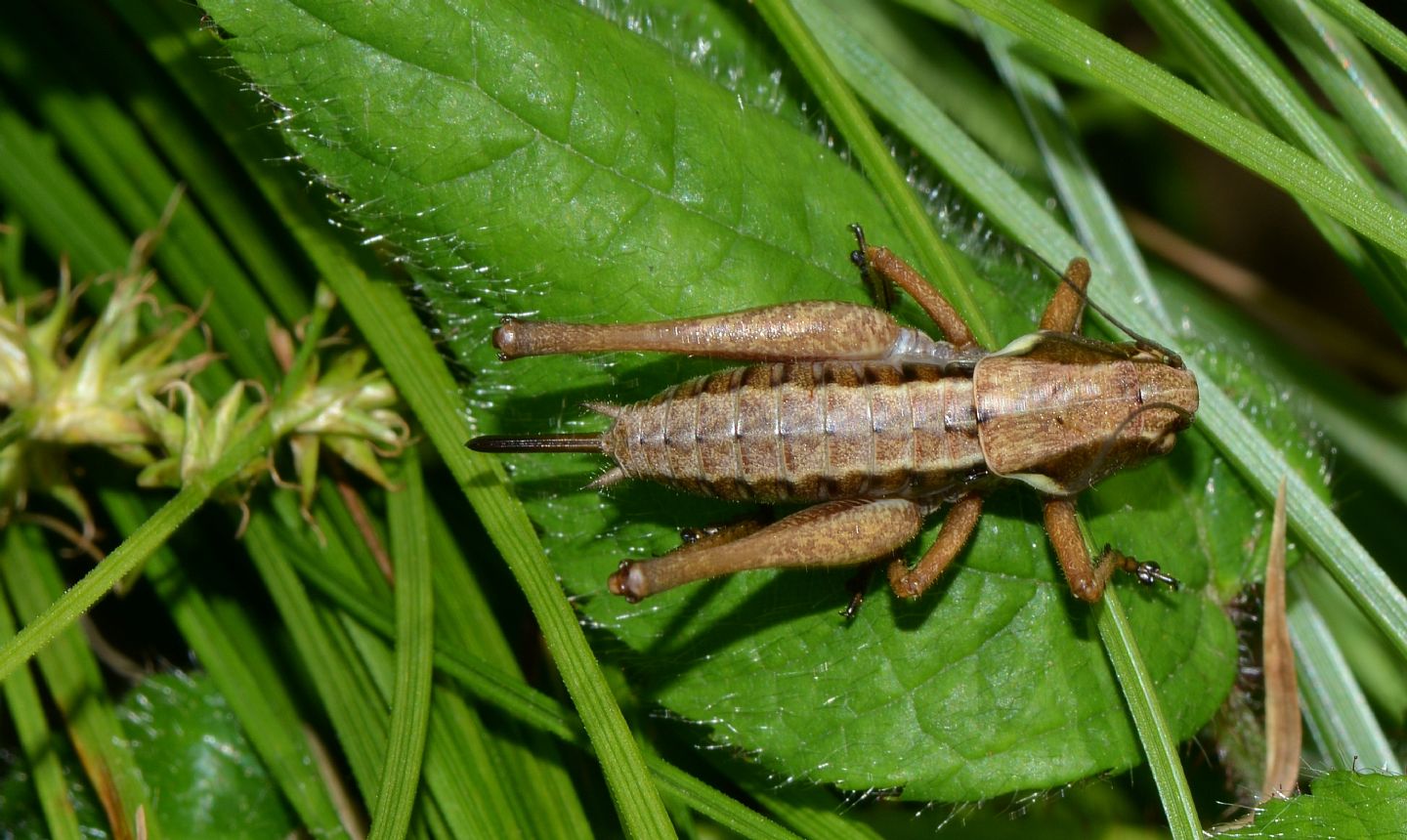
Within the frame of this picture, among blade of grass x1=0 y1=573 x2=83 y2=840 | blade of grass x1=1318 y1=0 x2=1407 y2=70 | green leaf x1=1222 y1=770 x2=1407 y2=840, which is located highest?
blade of grass x1=1318 y1=0 x2=1407 y2=70

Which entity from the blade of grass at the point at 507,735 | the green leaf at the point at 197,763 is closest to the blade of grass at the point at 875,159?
the blade of grass at the point at 507,735

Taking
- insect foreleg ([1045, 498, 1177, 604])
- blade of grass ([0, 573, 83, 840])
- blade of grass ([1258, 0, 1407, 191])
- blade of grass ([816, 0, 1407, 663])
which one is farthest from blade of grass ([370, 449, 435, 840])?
blade of grass ([1258, 0, 1407, 191])

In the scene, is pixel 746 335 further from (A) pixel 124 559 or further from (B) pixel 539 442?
(A) pixel 124 559

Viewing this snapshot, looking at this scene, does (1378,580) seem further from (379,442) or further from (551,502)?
(379,442)

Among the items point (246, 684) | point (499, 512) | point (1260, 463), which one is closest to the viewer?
point (499, 512)

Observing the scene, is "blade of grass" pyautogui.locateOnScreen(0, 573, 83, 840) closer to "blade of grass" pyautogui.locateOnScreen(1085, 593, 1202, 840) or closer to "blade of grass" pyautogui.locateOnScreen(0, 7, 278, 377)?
"blade of grass" pyautogui.locateOnScreen(0, 7, 278, 377)

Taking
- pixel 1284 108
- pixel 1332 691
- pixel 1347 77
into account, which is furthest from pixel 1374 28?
pixel 1332 691
